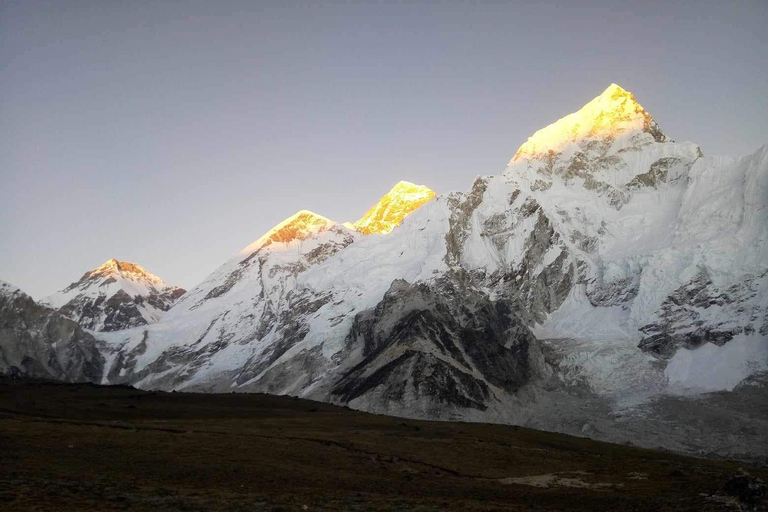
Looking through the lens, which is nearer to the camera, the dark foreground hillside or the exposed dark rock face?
the dark foreground hillside

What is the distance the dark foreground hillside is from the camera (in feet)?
158

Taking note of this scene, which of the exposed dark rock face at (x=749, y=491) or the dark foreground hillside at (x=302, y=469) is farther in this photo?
the exposed dark rock face at (x=749, y=491)

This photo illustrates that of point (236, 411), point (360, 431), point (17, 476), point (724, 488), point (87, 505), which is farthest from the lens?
point (236, 411)

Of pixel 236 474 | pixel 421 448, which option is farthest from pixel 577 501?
pixel 421 448

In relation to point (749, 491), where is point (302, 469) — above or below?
below

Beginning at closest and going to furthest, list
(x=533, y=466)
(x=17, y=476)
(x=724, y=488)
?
(x=17, y=476) → (x=724, y=488) → (x=533, y=466)

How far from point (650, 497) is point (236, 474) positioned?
3001 centimetres

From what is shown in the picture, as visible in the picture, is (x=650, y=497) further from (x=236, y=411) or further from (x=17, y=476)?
(x=236, y=411)

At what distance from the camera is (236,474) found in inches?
2265

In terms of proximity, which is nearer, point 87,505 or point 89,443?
point 87,505

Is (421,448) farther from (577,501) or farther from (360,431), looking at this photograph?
(577,501)

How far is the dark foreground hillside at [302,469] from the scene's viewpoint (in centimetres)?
4805

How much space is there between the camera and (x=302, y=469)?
6288cm

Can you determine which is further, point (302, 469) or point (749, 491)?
point (302, 469)
